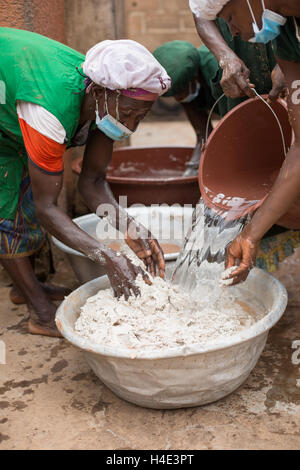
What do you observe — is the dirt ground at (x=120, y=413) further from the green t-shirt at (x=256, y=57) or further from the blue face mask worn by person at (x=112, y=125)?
the green t-shirt at (x=256, y=57)

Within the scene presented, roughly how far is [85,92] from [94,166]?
50 centimetres

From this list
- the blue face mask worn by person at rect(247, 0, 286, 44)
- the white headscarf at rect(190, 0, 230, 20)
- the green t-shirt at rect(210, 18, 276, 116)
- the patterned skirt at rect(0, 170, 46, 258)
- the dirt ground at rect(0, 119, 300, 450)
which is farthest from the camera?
the patterned skirt at rect(0, 170, 46, 258)

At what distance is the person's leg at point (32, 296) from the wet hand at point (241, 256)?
1.15 m

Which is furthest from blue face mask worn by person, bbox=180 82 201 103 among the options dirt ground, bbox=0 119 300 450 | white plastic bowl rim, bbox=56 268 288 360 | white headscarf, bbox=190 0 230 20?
white plastic bowl rim, bbox=56 268 288 360

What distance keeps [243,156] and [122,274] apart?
2.99 ft

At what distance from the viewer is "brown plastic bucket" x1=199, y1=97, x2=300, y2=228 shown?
2447mm

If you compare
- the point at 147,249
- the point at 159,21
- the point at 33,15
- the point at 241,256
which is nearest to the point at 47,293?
the point at 147,249

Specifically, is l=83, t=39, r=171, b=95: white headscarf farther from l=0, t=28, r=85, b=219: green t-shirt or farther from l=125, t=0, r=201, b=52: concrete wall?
l=125, t=0, r=201, b=52: concrete wall

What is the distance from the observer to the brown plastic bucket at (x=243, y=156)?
8.03 ft

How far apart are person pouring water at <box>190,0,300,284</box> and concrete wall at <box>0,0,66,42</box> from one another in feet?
4.56

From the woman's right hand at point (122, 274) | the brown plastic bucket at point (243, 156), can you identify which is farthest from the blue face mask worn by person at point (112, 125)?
the woman's right hand at point (122, 274)

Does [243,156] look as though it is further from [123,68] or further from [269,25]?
[269,25]
